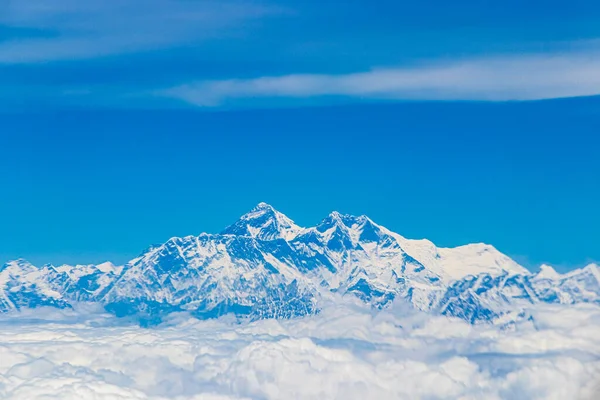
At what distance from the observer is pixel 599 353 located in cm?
2450

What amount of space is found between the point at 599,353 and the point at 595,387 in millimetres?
2249

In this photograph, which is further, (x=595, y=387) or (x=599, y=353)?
(x=599, y=353)

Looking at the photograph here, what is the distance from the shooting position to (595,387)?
22406mm
